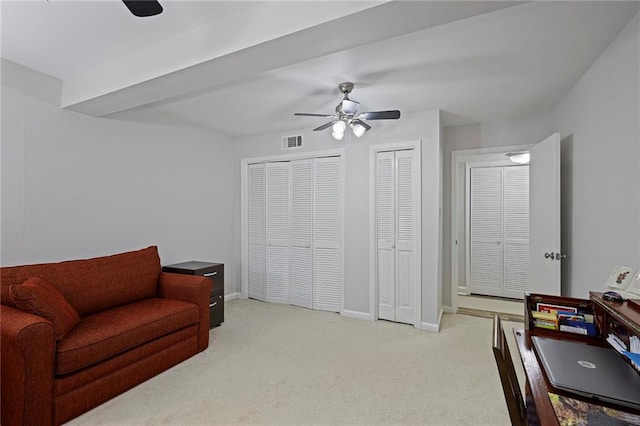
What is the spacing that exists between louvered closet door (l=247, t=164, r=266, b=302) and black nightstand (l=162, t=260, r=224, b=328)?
3.41 feet

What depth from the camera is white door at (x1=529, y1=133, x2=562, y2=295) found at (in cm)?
298

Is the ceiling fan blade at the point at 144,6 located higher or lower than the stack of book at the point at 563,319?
higher

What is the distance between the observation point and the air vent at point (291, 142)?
4484 mm

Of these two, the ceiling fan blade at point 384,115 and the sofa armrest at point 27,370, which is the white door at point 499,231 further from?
the sofa armrest at point 27,370

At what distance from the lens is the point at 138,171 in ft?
12.1

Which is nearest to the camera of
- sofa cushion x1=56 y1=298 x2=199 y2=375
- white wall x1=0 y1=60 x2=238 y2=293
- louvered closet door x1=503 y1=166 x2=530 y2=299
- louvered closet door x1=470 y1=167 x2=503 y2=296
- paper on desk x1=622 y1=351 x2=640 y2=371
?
paper on desk x1=622 y1=351 x2=640 y2=371

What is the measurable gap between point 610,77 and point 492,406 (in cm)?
231

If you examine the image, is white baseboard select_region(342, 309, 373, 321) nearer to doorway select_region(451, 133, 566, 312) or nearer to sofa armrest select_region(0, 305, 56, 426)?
doorway select_region(451, 133, 566, 312)

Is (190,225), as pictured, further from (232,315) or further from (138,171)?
(232,315)

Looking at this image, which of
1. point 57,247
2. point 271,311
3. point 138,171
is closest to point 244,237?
point 271,311

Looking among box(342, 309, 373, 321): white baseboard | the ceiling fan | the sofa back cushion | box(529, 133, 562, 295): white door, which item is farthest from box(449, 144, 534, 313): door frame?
the sofa back cushion

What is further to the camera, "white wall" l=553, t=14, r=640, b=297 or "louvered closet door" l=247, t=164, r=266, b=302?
"louvered closet door" l=247, t=164, r=266, b=302

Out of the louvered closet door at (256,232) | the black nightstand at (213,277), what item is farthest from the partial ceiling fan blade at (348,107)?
the black nightstand at (213,277)

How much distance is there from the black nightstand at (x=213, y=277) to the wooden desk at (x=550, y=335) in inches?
117
